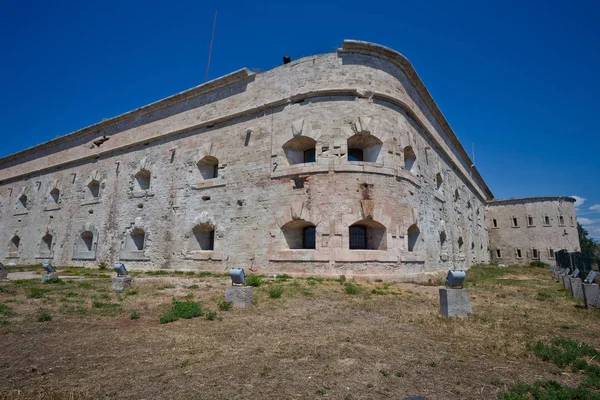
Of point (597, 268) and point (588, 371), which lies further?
point (597, 268)

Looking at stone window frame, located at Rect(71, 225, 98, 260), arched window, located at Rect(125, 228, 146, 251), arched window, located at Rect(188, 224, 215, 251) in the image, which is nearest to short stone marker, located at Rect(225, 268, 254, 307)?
arched window, located at Rect(188, 224, 215, 251)

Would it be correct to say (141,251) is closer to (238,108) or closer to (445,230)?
(238,108)

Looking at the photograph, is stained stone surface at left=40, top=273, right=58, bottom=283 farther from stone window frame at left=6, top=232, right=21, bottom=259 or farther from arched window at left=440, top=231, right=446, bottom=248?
arched window at left=440, top=231, right=446, bottom=248

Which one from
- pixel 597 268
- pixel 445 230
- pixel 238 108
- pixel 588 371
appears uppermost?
pixel 238 108

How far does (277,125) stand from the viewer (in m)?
13.2

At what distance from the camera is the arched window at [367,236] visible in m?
11.6

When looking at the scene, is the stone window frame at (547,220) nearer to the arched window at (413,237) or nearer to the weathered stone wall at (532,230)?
the weathered stone wall at (532,230)

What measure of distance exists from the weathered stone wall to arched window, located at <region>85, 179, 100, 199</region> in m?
33.5

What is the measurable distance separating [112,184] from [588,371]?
20.3 m

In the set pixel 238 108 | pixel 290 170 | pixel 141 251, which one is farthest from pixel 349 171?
pixel 141 251

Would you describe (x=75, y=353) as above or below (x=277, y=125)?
below

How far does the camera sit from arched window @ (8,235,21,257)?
71.7ft

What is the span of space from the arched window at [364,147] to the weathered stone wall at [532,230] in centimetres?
2502

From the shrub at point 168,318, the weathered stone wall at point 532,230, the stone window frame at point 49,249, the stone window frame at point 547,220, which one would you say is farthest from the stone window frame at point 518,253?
the stone window frame at point 49,249
